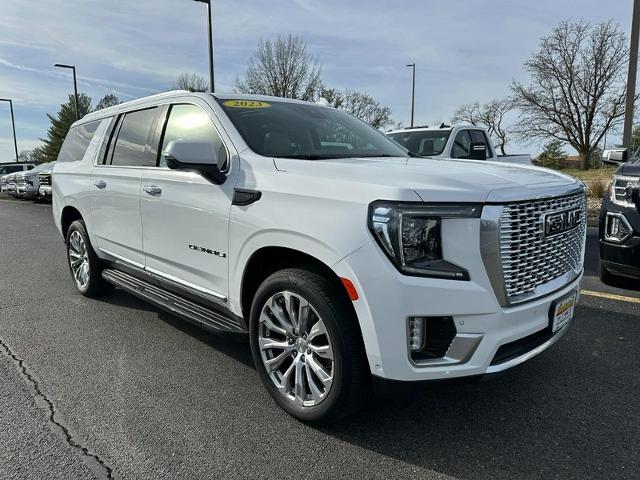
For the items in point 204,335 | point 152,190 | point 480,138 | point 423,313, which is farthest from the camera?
point 480,138

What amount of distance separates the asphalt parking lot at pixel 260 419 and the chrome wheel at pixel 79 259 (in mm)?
1153

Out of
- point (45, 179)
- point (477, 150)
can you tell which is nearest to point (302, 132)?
point (477, 150)

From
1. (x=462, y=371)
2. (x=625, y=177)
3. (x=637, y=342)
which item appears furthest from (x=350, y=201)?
(x=625, y=177)

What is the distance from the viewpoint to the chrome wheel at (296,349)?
2.62 metres

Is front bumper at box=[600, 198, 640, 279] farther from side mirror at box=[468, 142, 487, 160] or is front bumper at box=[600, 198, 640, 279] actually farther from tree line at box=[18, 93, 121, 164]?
tree line at box=[18, 93, 121, 164]

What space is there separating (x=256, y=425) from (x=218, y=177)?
1473mm

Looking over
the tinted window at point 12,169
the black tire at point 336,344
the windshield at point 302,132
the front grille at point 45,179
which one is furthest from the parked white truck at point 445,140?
the tinted window at point 12,169

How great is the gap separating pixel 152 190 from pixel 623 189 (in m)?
4.10

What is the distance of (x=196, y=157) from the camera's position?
294 cm

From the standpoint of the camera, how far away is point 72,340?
4078 mm

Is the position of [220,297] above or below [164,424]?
above

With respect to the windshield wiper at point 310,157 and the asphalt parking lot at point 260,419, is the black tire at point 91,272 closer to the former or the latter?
the asphalt parking lot at point 260,419

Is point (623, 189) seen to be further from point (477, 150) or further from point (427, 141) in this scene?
point (427, 141)

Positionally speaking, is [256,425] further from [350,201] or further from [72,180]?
[72,180]
